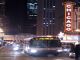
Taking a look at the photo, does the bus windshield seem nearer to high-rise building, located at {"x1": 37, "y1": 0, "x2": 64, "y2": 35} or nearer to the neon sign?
the neon sign

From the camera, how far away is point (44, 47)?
2708 cm

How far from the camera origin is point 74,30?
84.3 m

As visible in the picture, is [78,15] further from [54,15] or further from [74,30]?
[54,15]

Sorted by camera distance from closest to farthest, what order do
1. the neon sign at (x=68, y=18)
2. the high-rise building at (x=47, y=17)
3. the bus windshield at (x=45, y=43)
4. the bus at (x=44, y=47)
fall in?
the bus at (x=44, y=47) → the bus windshield at (x=45, y=43) → the neon sign at (x=68, y=18) → the high-rise building at (x=47, y=17)

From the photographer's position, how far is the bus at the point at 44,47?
2683cm

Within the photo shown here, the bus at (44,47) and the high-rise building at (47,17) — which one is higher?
the bus at (44,47)

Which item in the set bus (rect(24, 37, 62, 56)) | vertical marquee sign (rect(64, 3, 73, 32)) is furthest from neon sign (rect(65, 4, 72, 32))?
bus (rect(24, 37, 62, 56))

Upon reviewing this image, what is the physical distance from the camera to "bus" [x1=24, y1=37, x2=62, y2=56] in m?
26.8

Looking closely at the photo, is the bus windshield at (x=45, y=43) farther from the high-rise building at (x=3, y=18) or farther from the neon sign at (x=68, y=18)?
the high-rise building at (x=3, y=18)

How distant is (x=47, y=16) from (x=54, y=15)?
6387 mm

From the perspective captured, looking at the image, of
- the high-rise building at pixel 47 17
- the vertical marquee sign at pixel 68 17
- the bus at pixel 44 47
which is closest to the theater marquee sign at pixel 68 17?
the vertical marquee sign at pixel 68 17

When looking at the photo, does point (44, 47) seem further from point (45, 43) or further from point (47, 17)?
point (47, 17)

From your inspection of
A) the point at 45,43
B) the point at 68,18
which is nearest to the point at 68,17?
the point at 68,18

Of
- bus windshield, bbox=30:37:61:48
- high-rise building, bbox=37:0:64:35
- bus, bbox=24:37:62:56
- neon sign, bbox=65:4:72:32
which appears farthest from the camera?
high-rise building, bbox=37:0:64:35
